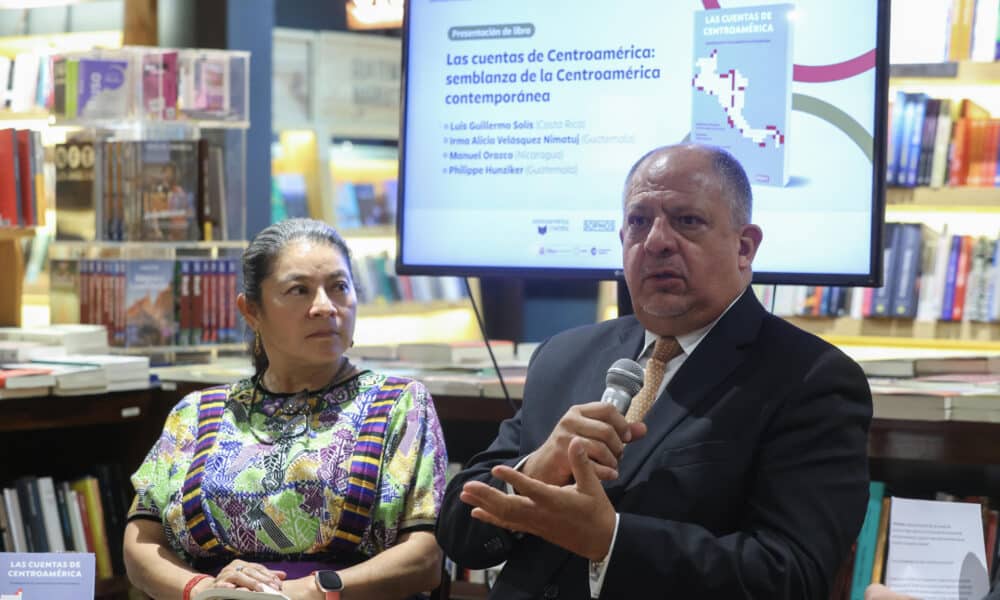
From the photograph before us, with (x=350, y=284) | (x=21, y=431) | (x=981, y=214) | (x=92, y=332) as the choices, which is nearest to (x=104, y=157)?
(x=92, y=332)

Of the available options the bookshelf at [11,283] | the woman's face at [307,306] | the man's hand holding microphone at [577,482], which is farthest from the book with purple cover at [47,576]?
the bookshelf at [11,283]

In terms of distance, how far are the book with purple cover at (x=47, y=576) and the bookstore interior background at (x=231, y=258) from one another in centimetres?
86

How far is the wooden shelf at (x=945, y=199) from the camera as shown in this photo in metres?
4.38

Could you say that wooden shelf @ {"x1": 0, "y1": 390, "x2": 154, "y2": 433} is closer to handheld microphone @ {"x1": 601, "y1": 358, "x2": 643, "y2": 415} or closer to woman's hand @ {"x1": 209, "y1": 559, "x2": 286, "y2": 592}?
woman's hand @ {"x1": 209, "y1": 559, "x2": 286, "y2": 592}

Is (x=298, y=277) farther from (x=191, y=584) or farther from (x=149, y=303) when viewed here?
(x=149, y=303)

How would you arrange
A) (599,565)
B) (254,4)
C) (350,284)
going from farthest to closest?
(254,4) → (350,284) → (599,565)

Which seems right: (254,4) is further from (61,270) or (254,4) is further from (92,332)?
(92,332)

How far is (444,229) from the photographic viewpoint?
9.09ft

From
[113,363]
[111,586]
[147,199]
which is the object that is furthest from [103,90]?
[111,586]

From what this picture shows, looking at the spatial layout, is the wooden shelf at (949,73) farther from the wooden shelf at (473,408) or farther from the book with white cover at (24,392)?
the book with white cover at (24,392)

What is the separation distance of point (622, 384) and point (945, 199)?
2.92 m

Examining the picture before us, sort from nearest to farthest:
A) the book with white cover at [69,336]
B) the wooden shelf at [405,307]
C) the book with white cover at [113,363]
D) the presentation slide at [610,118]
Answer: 1. the presentation slide at [610,118]
2. the book with white cover at [113,363]
3. the book with white cover at [69,336]
4. the wooden shelf at [405,307]

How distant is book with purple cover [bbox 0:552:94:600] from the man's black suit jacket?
639 millimetres

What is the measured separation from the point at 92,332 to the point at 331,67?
3.88 metres
